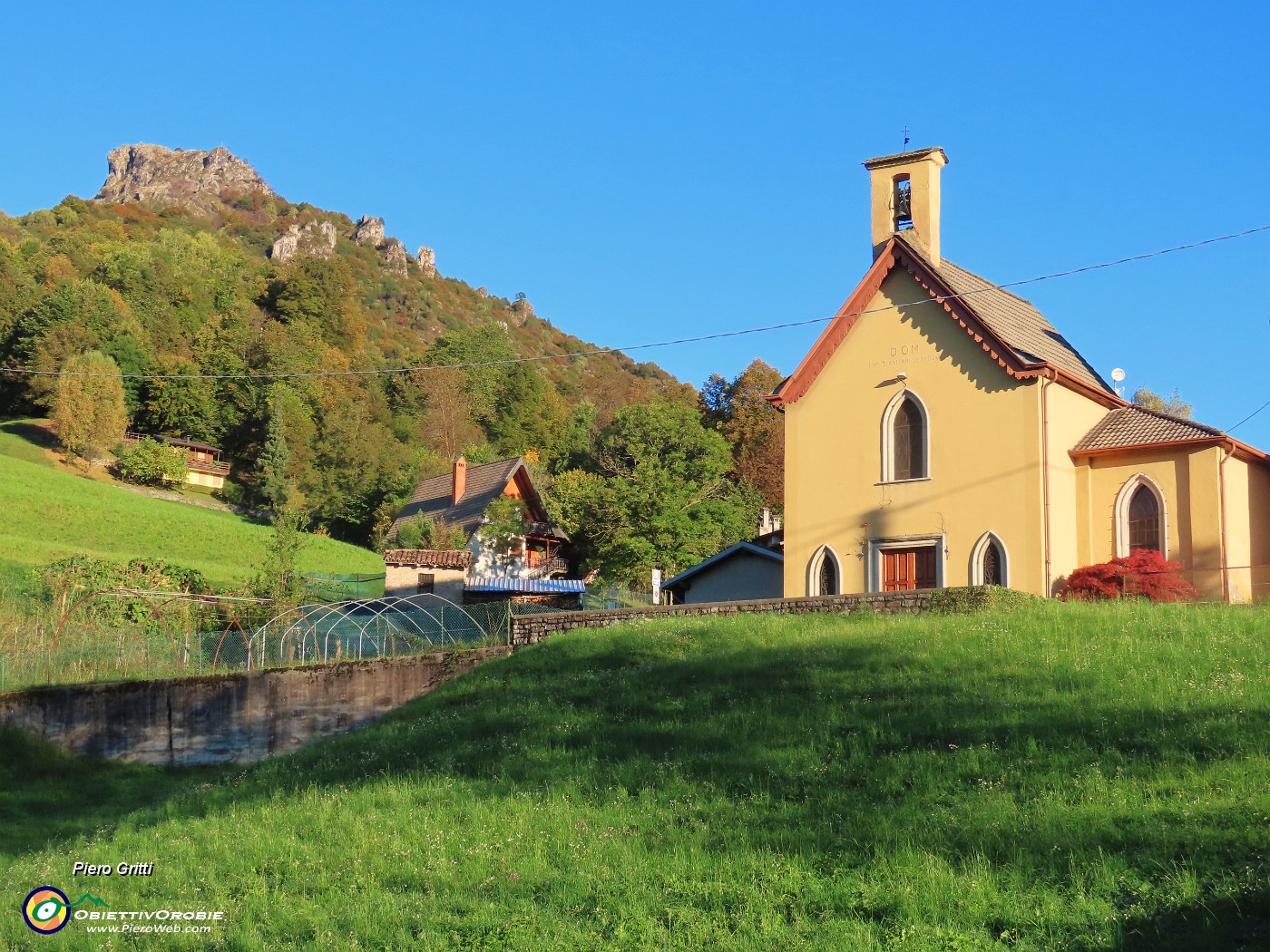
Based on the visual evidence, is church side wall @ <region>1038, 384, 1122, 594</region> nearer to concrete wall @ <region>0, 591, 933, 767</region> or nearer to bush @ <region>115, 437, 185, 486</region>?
concrete wall @ <region>0, 591, 933, 767</region>

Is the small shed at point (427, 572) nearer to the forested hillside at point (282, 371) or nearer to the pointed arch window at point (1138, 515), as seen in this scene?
the pointed arch window at point (1138, 515)

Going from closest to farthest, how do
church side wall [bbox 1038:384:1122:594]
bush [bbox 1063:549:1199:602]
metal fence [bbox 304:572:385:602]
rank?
bush [bbox 1063:549:1199:602] < church side wall [bbox 1038:384:1122:594] < metal fence [bbox 304:572:385:602]

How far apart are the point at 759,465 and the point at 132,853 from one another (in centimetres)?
5355

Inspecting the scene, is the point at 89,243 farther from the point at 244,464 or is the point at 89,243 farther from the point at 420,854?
the point at 420,854

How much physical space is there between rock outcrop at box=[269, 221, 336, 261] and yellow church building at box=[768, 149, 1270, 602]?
158275 mm

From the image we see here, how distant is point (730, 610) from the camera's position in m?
26.8

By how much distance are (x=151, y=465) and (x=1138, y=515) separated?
216ft

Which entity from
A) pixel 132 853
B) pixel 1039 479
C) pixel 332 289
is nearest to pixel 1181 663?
pixel 1039 479

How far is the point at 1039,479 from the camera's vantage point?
89.9 ft

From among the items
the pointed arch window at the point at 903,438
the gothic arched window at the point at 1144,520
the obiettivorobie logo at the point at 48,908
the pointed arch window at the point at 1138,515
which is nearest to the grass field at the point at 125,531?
the pointed arch window at the point at 903,438

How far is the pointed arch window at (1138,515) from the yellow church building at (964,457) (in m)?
0.03

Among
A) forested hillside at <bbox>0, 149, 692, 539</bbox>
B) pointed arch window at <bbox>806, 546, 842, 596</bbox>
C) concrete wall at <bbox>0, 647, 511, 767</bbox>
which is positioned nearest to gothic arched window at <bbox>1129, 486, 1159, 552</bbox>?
pointed arch window at <bbox>806, 546, 842, 596</bbox>

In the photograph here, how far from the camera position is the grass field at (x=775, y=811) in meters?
11.4

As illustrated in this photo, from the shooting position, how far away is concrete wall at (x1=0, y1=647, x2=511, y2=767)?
26.4 m
